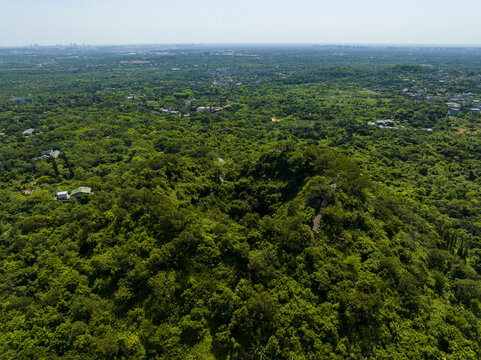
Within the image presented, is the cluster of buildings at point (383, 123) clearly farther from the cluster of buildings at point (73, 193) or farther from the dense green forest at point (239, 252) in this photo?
the cluster of buildings at point (73, 193)

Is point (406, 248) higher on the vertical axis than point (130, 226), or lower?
lower

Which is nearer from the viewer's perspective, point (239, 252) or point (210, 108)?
point (239, 252)

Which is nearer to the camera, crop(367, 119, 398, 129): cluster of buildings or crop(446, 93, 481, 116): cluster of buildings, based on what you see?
crop(367, 119, 398, 129): cluster of buildings

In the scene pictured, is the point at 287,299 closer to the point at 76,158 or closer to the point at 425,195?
the point at 425,195

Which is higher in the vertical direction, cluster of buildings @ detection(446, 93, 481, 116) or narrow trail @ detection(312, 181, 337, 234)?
cluster of buildings @ detection(446, 93, 481, 116)

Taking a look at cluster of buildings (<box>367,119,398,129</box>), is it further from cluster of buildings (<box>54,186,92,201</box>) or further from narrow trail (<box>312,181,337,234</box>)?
cluster of buildings (<box>54,186,92,201</box>)

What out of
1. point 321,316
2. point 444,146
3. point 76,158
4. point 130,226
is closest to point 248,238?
point 321,316

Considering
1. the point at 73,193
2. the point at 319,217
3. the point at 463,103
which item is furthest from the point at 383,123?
the point at 73,193

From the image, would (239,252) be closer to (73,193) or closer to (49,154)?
(73,193)

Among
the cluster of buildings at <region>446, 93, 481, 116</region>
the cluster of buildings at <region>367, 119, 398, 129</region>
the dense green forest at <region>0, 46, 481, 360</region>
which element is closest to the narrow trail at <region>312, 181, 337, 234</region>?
the dense green forest at <region>0, 46, 481, 360</region>

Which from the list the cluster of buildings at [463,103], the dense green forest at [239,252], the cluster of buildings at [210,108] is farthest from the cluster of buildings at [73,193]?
the cluster of buildings at [463,103]

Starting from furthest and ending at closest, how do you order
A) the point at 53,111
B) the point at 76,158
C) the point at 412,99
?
the point at 412,99 → the point at 53,111 → the point at 76,158
